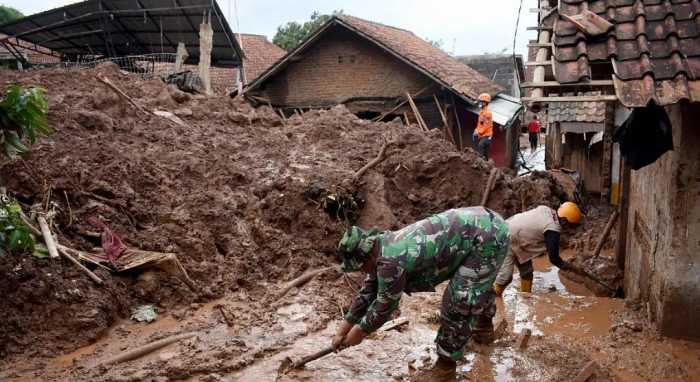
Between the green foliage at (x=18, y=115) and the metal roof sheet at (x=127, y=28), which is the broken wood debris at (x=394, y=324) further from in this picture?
the metal roof sheet at (x=127, y=28)

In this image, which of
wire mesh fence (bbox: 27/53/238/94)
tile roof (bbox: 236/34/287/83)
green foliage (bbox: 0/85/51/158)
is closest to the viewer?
green foliage (bbox: 0/85/51/158)

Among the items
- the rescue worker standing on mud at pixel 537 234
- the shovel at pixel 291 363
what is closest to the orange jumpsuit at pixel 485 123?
the rescue worker standing on mud at pixel 537 234

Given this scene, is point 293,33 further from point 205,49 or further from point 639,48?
point 639,48

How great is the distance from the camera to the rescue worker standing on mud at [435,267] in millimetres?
3701

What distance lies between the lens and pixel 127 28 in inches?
618

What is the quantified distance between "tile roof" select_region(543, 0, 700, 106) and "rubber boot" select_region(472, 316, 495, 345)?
231cm

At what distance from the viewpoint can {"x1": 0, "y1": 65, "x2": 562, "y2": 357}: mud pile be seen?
5066mm

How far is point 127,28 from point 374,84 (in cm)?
729

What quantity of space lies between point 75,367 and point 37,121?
2035 millimetres

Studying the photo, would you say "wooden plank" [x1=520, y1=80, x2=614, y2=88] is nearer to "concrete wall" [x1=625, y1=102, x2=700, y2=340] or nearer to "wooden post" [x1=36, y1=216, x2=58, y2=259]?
"concrete wall" [x1=625, y1=102, x2=700, y2=340]

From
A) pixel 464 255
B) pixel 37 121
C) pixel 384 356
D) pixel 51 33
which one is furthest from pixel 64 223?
pixel 51 33

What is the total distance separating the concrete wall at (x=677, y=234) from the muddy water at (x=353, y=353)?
28cm

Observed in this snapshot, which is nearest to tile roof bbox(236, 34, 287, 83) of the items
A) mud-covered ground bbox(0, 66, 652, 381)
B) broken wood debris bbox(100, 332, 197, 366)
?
mud-covered ground bbox(0, 66, 652, 381)

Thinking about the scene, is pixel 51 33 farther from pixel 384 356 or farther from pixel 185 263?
pixel 384 356
